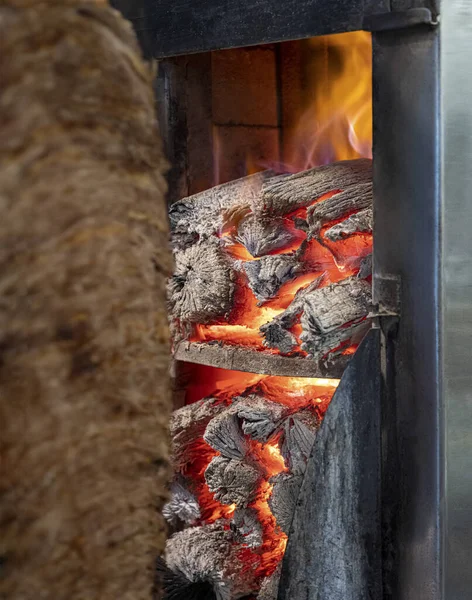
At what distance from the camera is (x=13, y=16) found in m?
0.75

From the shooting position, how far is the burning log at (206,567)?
5.79 ft

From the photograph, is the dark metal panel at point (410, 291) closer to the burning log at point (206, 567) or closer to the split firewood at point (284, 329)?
the split firewood at point (284, 329)

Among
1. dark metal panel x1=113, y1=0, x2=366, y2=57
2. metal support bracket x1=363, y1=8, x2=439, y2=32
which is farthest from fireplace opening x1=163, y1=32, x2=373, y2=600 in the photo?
metal support bracket x1=363, y1=8, x2=439, y2=32

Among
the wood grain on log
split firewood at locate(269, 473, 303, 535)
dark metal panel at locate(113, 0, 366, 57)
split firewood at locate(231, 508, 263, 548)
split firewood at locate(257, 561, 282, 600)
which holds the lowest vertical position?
split firewood at locate(257, 561, 282, 600)

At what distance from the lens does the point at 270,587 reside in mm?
1699

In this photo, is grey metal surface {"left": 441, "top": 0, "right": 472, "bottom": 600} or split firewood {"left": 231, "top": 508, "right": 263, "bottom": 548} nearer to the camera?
grey metal surface {"left": 441, "top": 0, "right": 472, "bottom": 600}

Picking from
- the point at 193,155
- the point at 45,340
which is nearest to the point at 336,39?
the point at 193,155

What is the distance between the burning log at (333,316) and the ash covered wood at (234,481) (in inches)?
13.6

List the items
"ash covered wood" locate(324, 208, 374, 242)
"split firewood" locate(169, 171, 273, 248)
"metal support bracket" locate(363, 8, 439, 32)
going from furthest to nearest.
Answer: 1. "split firewood" locate(169, 171, 273, 248)
2. "ash covered wood" locate(324, 208, 374, 242)
3. "metal support bracket" locate(363, 8, 439, 32)

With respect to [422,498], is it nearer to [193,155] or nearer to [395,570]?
[395,570]

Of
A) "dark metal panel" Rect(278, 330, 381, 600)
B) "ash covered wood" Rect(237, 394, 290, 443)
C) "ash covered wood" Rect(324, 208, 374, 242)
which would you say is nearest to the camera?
"dark metal panel" Rect(278, 330, 381, 600)

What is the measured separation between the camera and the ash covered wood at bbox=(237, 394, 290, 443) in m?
1.74

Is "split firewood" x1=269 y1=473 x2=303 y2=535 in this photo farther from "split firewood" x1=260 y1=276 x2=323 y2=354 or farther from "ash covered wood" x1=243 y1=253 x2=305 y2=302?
"ash covered wood" x1=243 y1=253 x2=305 y2=302

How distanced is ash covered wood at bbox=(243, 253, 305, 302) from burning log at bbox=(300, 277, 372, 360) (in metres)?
0.15
